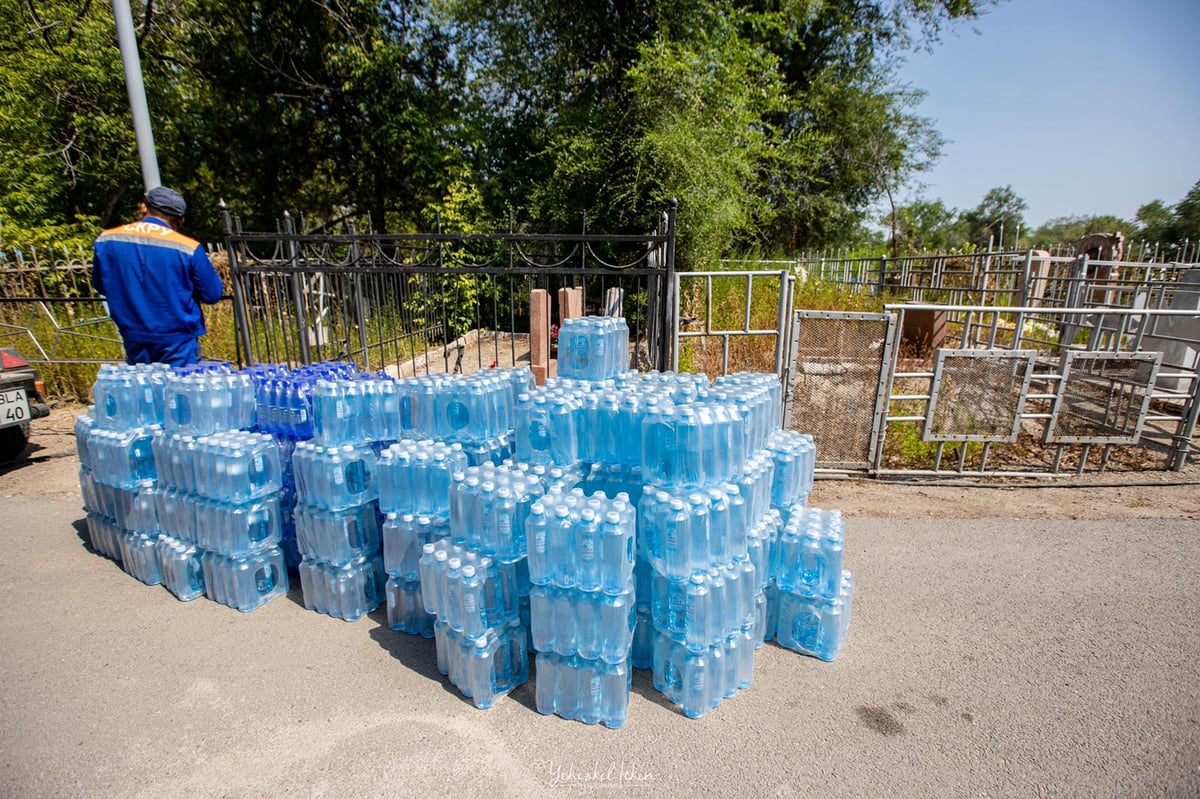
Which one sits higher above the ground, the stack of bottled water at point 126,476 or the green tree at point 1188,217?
the green tree at point 1188,217

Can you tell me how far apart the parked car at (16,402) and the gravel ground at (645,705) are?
201 centimetres

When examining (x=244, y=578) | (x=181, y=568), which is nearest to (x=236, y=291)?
(x=181, y=568)

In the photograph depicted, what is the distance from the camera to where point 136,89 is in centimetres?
581

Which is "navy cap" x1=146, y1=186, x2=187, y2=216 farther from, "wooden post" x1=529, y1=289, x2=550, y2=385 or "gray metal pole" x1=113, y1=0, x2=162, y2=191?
"wooden post" x1=529, y1=289, x2=550, y2=385

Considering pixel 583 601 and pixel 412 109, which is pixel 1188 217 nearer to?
pixel 412 109

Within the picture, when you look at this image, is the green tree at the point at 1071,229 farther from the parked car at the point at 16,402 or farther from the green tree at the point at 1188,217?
the parked car at the point at 16,402

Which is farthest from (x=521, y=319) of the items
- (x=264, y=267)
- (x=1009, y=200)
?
(x=1009, y=200)

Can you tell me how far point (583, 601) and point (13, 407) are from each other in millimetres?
6334

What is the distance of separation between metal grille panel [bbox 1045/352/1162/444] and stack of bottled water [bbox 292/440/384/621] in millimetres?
6439

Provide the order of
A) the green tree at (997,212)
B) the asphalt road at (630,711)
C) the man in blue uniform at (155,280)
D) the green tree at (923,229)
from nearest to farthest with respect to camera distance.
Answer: the asphalt road at (630,711), the man in blue uniform at (155,280), the green tree at (923,229), the green tree at (997,212)

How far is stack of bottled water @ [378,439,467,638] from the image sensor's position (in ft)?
10.2

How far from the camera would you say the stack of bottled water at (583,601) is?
2.44 meters

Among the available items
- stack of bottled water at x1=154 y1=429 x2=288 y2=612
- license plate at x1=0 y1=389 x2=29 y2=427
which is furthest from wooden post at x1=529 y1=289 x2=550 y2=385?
license plate at x1=0 y1=389 x2=29 y2=427

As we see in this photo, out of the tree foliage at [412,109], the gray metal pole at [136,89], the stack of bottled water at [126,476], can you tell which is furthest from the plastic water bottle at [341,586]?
the tree foliage at [412,109]
